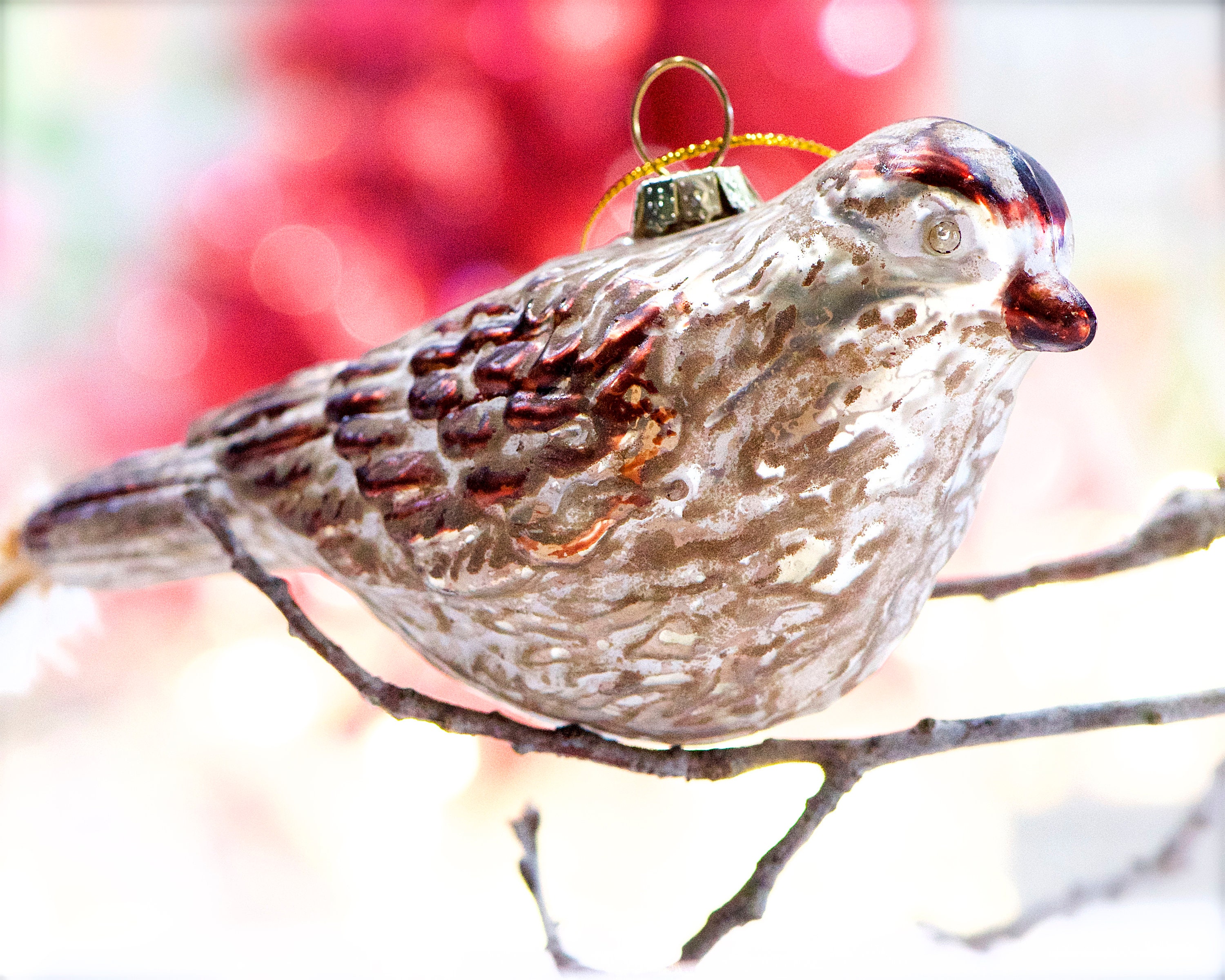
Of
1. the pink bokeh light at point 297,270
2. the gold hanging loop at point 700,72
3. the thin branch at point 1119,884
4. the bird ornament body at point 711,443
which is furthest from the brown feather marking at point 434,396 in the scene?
the pink bokeh light at point 297,270

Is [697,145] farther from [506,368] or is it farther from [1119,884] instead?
[1119,884]

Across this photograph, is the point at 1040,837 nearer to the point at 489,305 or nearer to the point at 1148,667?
the point at 1148,667

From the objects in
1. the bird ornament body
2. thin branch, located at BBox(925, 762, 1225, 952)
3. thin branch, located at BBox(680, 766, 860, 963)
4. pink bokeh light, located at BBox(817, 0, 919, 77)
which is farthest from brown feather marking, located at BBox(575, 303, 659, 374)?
pink bokeh light, located at BBox(817, 0, 919, 77)

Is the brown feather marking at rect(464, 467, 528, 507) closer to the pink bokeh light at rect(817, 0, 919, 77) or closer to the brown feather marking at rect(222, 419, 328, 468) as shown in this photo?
the brown feather marking at rect(222, 419, 328, 468)

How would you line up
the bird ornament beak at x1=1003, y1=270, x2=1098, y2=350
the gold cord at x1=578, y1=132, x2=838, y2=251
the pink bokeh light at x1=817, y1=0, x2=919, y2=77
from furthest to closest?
the pink bokeh light at x1=817, y1=0, x2=919, y2=77 → the gold cord at x1=578, y1=132, x2=838, y2=251 → the bird ornament beak at x1=1003, y1=270, x2=1098, y2=350

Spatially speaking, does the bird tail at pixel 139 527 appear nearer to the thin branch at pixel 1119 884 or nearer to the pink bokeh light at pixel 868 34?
the thin branch at pixel 1119 884

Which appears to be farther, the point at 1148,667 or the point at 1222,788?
the point at 1148,667

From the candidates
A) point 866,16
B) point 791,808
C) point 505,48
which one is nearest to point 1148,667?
point 791,808
